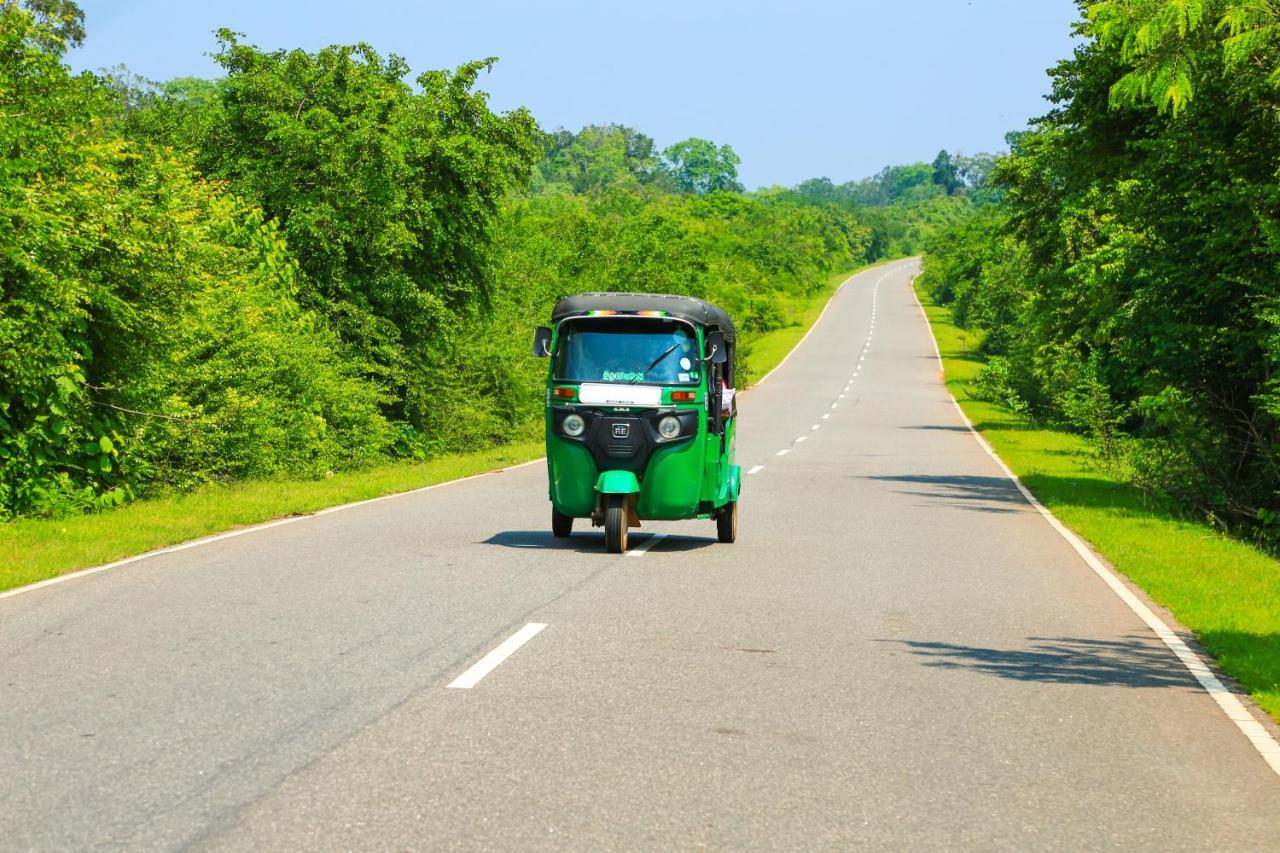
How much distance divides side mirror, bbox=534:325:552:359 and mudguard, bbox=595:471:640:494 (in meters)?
1.31

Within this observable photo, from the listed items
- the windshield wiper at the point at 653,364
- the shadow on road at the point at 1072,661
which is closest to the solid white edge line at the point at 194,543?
the windshield wiper at the point at 653,364

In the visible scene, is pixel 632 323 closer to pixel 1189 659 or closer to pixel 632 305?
pixel 632 305

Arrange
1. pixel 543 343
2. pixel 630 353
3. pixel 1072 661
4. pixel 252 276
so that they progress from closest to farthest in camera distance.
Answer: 1. pixel 1072 661
2. pixel 543 343
3. pixel 630 353
4. pixel 252 276

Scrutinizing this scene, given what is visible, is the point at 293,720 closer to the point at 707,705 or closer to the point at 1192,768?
the point at 707,705

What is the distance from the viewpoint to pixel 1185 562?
15.4 meters

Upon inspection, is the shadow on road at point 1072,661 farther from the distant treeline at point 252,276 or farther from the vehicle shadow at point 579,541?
the distant treeline at point 252,276

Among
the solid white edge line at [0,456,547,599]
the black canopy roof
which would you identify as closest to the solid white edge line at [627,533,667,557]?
the black canopy roof

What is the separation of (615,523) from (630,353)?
1.72 m

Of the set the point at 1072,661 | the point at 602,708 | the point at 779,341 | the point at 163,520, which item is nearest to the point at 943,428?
the point at 163,520

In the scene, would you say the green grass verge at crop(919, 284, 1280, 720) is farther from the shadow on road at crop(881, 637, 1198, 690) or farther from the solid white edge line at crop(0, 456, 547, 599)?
the solid white edge line at crop(0, 456, 547, 599)

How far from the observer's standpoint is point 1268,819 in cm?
595

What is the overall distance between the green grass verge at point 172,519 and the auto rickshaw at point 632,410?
409cm

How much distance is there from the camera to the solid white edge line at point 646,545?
14.5 meters

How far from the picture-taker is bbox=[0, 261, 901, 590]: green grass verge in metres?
13.2
